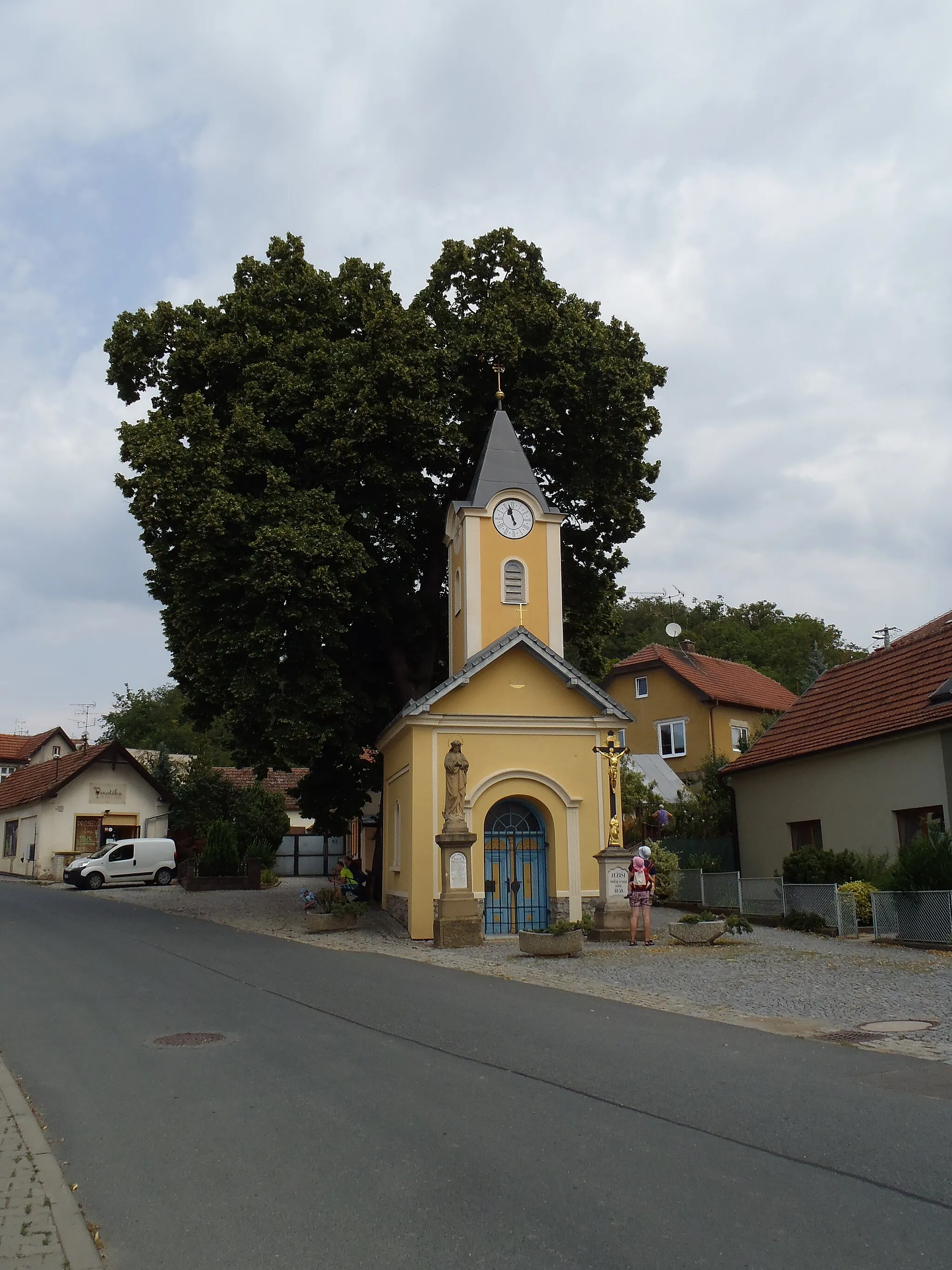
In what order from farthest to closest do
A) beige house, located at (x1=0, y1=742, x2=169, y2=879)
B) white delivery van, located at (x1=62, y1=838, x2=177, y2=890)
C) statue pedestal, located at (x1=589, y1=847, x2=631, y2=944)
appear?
beige house, located at (x1=0, y1=742, x2=169, y2=879) < white delivery van, located at (x1=62, y1=838, x2=177, y2=890) < statue pedestal, located at (x1=589, y1=847, x2=631, y2=944)

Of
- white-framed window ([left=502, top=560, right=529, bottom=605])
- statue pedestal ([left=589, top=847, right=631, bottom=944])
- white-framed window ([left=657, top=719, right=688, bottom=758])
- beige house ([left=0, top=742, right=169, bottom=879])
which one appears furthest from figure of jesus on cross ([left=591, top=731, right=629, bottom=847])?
beige house ([left=0, top=742, right=169, bottom=879])

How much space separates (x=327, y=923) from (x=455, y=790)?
4.65 meters

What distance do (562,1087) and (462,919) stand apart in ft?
39.4

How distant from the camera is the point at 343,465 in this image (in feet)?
80.3

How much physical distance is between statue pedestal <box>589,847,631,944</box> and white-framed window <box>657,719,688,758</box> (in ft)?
80.6

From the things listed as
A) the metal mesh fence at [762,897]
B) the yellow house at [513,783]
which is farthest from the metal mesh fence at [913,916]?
the yellow house at [513,783]

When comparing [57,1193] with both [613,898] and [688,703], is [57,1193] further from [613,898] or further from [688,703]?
[688,703]

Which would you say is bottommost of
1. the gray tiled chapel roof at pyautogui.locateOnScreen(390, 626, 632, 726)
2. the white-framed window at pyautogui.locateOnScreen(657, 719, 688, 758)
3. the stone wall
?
the stone wall

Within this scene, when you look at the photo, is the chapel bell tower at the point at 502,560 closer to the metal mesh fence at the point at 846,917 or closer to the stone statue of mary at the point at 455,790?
the stone statue of mary at the point at 455,790

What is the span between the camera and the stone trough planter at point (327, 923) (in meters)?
22.7

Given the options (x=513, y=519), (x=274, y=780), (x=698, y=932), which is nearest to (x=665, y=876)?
(x=698, y=932)

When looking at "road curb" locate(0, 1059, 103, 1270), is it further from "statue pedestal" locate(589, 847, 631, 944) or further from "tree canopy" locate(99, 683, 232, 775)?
"tree canopy" locate(99, 683, 232, 775)

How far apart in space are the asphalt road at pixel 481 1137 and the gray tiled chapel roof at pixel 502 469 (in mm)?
16006

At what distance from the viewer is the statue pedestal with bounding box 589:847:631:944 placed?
66.8 ft
